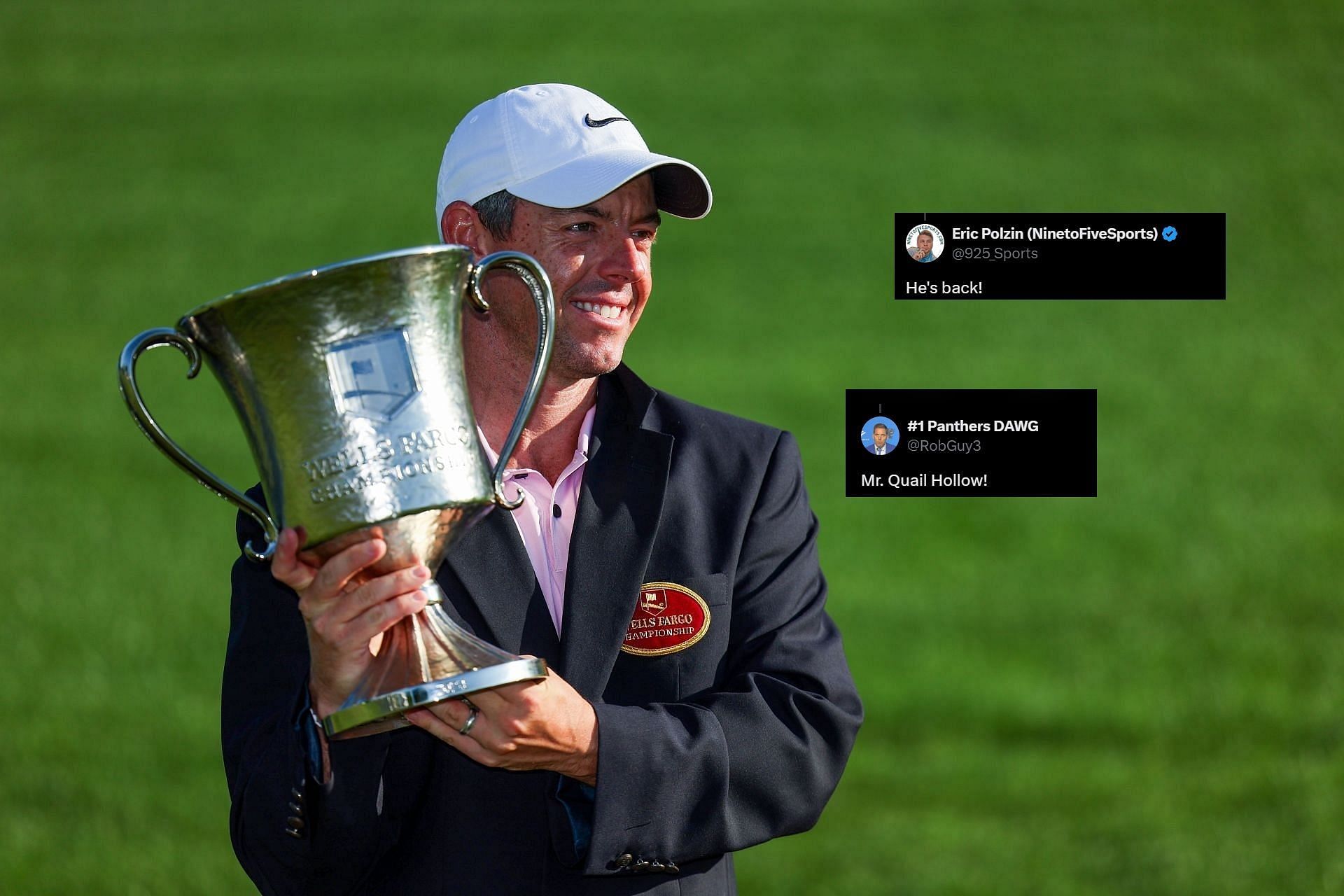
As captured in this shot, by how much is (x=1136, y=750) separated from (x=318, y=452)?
7259 mm

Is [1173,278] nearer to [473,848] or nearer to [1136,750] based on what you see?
[473,848]

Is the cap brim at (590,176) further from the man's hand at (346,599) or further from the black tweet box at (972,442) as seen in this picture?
the black tweet box at (972,442)

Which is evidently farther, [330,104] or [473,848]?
[330,104]

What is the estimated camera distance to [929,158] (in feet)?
56.2

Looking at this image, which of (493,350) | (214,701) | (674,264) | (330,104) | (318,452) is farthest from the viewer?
(330,104)

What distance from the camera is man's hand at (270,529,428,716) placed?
2.31 m

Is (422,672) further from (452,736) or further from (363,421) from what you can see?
(363,421)

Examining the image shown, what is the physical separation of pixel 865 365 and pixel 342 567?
1139 cm

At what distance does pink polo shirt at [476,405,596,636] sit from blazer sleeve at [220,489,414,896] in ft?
1.17

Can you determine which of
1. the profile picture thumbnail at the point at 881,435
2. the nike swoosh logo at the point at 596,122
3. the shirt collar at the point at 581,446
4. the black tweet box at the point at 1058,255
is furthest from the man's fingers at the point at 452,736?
the black tweet box at the point at 1058,255

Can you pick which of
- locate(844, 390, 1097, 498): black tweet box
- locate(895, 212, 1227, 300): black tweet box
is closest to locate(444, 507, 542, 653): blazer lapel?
locate(844, 390, 1097, 498): black tweet box

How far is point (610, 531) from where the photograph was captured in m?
2.75

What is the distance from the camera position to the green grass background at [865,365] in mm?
8320

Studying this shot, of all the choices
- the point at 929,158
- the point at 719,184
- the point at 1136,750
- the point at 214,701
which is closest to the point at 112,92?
the point at 719,184
